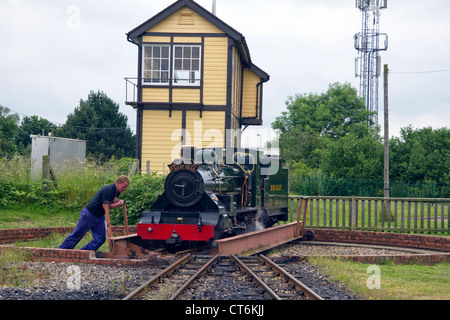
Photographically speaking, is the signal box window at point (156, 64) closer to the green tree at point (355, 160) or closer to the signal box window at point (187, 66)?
the signal box window at point (187, 66)

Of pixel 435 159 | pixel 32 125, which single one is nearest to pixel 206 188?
pixel 435 159

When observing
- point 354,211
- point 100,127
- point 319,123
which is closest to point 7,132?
point 100,127

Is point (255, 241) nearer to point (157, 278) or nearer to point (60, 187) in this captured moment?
point (157, 278)

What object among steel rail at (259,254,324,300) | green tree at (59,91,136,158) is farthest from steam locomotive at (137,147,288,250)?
green tree at (59,91,136,158)

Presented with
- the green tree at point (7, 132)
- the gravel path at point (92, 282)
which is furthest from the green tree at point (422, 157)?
the green tree at point (7, 132)

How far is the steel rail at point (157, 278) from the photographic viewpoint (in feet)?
21.5

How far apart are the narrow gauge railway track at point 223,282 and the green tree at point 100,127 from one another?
1623 inches

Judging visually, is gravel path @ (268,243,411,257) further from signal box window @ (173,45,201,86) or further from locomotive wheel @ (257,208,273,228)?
signal box window @ (173,45,201,86)

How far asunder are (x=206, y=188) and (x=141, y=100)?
11051 millimetres

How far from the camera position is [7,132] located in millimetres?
56219

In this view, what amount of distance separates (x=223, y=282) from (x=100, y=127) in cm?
4540

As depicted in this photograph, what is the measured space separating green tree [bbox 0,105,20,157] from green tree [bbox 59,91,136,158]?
535cm

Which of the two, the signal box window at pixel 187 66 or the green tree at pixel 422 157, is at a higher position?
the signal box window at pixel 187 66
